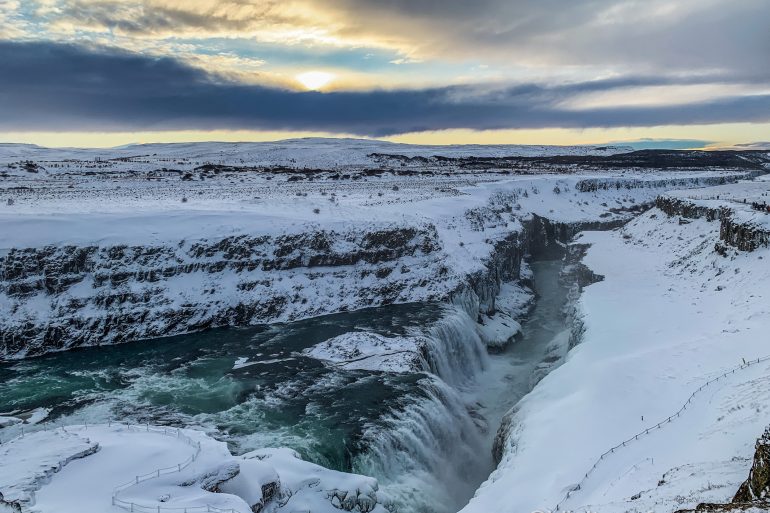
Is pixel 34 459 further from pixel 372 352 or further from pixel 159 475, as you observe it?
pixel 372 352

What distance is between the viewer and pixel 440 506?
22672mm

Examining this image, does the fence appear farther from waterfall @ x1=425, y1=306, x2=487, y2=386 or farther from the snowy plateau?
waterfall @ x1=425, y1=306, x2=487, y2=386

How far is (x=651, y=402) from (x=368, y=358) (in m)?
15.8

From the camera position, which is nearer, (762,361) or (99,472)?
(99,472)

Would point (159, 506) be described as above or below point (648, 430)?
above

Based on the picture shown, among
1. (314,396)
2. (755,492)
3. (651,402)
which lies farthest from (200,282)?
(755,492)

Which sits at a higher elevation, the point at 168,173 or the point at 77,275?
the point at 168,173

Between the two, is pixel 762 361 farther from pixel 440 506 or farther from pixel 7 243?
pixel 7 243

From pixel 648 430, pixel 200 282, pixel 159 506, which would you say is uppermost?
pixel 200 282

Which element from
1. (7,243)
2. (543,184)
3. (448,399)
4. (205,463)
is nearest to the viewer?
(205,463)

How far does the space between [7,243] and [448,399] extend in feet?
103

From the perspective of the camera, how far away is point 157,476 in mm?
16234

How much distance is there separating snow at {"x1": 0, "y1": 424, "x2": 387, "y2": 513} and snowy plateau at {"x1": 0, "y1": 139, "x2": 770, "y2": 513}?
89mm

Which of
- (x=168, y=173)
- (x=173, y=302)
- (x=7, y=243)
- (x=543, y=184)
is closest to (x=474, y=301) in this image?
(x=173, y=302)
